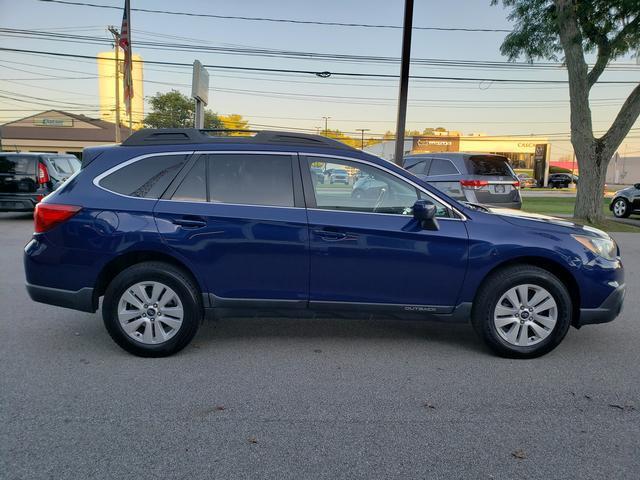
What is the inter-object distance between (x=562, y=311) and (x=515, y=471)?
1878 mm

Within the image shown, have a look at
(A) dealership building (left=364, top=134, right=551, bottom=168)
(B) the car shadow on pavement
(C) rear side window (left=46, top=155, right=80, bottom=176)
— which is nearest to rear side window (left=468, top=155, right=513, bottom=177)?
(B) the car shadow on pavement

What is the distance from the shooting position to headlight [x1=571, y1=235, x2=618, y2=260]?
164 inches

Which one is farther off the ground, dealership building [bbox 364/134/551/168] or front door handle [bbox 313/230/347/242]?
dealership building [bbox 364/134/551/168]

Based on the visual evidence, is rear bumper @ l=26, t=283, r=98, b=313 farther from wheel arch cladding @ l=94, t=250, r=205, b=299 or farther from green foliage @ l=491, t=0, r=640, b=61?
green foliage @ l=491, t=0, r=640, b=61

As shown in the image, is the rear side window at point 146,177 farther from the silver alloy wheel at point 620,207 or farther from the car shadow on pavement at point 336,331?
the silver alloy wheel at point 620,207

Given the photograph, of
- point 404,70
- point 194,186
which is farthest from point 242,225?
point 404,70

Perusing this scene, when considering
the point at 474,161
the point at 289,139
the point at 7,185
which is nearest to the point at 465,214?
the point at 289,139

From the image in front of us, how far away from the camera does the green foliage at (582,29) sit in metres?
12.6

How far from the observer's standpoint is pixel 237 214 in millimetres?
4047

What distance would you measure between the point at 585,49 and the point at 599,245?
12083 millimetres

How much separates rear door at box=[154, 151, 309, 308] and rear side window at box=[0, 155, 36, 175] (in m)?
10.5

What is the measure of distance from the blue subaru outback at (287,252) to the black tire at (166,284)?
0.04 feet

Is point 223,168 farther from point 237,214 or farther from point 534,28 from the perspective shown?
point 534,28

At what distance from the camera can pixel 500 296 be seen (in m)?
4.09
